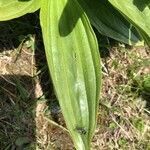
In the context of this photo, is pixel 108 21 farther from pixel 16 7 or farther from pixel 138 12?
pixel 16 7

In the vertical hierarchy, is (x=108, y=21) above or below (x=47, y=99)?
above

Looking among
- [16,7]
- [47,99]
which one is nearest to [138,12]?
[16,7]

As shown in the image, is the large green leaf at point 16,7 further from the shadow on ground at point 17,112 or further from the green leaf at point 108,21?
the shadow on ground at point 17,112

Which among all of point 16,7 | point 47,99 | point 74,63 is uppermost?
point 16,7

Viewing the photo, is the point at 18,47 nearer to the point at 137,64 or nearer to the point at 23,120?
the point at 23,120

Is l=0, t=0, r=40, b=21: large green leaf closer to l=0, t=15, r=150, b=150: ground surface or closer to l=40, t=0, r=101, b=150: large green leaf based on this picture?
l=40, t=0, r=101, b=150: large green leaf

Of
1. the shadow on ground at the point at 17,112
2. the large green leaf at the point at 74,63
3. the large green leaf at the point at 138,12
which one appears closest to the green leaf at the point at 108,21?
the large green leaf at the point at 74,63

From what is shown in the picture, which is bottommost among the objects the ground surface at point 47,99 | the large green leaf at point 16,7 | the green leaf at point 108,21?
the ground surface at point 47,99
